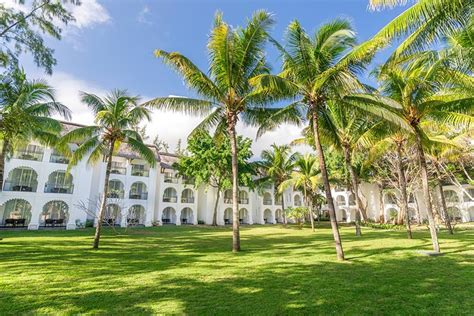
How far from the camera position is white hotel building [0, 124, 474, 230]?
902 inches

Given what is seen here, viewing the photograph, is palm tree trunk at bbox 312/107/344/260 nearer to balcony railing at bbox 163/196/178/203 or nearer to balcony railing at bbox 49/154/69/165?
balcony railing at bbox 49/154/69/165

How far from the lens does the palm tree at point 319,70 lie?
8.56 metres

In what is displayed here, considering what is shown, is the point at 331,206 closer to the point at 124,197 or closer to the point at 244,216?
the point at 124,197

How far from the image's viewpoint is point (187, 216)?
34094 mm

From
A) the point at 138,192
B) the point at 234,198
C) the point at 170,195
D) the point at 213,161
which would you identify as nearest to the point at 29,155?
the point at 138,192

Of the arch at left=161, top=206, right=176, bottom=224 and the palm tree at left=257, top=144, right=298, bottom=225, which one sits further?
the arch at left=161, top=206, right=176, bottom=224

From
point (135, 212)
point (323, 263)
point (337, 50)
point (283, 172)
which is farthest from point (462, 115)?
point (135, 212)

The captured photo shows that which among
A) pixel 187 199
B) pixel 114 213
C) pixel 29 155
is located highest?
pixel 29 155

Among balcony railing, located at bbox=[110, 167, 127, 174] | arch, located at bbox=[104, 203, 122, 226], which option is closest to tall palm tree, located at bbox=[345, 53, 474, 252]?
balcony railing, located at bbox=[110, 167, 127, 174]

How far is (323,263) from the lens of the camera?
8000 millimetres

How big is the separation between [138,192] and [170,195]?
3554 mm

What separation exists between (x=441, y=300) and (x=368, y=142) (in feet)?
30.4

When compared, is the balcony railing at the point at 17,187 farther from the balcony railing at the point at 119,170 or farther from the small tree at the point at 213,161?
the small tree at the point at 213,161

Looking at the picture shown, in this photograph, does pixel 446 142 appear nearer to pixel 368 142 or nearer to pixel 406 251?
pixel 368 142
